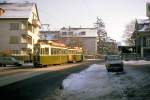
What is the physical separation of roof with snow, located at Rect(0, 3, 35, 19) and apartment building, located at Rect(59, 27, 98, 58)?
139 feet

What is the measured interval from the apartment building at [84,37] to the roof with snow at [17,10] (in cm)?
4233

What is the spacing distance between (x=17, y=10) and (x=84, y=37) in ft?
175

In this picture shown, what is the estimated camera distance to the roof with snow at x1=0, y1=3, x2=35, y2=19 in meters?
68.1

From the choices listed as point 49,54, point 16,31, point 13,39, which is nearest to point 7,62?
point 49,54

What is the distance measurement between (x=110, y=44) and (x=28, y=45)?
74.4 metres

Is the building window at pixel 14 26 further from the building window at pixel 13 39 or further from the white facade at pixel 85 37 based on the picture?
the white facade at pixel 85 37

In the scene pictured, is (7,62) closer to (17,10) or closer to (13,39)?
(13,39)

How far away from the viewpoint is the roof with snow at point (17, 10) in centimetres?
6812

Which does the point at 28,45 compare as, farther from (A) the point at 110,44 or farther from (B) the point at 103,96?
(A) the point at 110,44

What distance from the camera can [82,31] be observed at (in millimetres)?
124625

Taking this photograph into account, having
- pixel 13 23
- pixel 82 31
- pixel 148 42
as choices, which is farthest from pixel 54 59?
pixel 82 31

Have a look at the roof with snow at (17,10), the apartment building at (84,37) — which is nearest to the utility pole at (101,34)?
the apartment building at (84,37)

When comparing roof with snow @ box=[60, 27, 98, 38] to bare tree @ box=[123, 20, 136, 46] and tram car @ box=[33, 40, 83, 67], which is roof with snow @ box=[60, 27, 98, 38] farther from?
tram car @ box=[33, 40, 83, 67]

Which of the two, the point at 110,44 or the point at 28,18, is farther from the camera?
the point at 110,44
